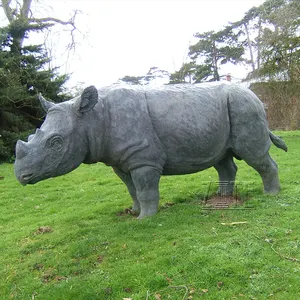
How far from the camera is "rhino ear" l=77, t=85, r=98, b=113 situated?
4.99 metres

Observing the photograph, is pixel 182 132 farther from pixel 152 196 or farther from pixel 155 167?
pixel 152 196

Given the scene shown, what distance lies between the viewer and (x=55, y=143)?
4.93 metres

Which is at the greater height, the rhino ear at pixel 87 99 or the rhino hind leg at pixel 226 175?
the rhino ear at pixel 87 99

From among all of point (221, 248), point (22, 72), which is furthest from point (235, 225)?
point (22, 72)

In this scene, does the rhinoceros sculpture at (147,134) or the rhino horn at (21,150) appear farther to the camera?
the rhinoceros sculpture at (147,134)

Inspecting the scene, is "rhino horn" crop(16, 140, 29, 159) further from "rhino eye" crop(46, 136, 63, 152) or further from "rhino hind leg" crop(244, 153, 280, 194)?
"rhino hind leg" crop(244, 153, 280, 194)

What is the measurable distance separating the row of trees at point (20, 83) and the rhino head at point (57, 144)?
11335 mm

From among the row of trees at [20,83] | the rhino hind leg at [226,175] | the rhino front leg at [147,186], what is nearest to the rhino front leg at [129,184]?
the rhino front leg at [147,186]

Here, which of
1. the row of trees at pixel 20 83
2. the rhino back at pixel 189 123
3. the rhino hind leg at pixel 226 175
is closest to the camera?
the rhino back at pixel 189 123

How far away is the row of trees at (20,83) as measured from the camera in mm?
15930

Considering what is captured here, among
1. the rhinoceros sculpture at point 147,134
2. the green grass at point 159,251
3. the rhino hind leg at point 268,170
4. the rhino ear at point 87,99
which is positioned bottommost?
the green grass at point 159,251

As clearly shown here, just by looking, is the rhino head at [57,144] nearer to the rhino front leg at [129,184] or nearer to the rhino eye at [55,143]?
the rhino eye at [55,143]

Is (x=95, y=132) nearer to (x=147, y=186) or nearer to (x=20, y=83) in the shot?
(x=147, y=186)

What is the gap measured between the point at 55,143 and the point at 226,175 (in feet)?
11.3
